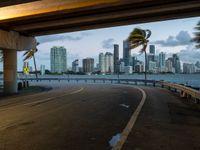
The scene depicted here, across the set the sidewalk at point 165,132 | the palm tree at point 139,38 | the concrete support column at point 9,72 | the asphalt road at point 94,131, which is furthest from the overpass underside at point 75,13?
the palm tree at point 139,38

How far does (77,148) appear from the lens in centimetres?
710

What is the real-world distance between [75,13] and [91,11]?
1.32 metres

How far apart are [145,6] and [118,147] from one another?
48.7ft

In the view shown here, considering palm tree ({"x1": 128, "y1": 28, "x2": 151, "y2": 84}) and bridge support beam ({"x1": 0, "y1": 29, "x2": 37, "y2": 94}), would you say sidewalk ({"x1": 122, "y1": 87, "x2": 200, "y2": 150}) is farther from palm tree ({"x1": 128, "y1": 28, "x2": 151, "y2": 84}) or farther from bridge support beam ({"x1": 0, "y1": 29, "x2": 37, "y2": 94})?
palm tree ({"x1": 128, "y1": 28, "x2": 151, "y2": 84})

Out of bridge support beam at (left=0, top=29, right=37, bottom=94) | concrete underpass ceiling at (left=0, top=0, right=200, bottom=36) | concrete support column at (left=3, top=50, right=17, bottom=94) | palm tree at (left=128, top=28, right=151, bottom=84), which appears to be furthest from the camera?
palm tree at (left=128, top=28, right=151, bottom=84)

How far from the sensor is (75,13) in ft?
72.4

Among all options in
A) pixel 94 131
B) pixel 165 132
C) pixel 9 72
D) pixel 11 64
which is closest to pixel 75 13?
pixel 11 64

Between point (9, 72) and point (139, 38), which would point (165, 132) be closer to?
point (9, 72)

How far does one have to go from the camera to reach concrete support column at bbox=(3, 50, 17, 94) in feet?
96.1

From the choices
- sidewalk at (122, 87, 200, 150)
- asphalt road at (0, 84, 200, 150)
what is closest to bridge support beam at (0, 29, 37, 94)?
asphalt road at (0, 84, 200, 150)

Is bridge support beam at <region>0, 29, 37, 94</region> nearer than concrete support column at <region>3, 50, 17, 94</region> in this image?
Yes

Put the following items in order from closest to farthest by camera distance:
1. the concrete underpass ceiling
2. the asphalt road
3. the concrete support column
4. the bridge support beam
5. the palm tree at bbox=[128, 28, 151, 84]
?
the asphalt road < the concrete underpass ceiling < the bridge support beam < the concrete support column < the palm tree at bbox=[128, 28, 151, 84]

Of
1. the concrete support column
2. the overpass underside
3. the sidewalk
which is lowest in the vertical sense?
the sidewalk

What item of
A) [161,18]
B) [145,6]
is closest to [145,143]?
[145,6]
